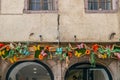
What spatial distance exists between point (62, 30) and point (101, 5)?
1.59m

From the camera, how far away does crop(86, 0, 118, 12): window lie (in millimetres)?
14367

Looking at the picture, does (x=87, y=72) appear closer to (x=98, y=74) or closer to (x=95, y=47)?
(x=98, y=74)

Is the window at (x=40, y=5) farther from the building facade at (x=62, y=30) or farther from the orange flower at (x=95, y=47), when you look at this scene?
the orange flower at (x=95, y=47)

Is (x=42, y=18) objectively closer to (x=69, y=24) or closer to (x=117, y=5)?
(x=69, y=24)

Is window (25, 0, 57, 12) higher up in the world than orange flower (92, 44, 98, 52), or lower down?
higher up

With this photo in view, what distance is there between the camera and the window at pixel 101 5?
14.4m

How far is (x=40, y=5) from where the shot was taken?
1445 centimetres

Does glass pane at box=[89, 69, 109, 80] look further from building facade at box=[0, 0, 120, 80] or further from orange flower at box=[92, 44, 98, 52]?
orange flower at box=[92, 44, 98, 52]

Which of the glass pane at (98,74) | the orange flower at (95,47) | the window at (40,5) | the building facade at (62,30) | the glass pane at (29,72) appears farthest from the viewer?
the window at (40,5)

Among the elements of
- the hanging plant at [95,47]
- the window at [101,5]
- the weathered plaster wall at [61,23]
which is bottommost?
the hanging plant at [95,47]

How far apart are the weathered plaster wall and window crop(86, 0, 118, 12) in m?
0.21

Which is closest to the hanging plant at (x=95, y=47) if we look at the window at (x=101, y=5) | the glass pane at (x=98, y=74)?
the glass pane at (x=98, y=74)

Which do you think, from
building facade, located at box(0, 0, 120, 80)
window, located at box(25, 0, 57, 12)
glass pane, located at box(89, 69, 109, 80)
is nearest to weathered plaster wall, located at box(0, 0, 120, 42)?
building facade, located at box(0, 0, 120, 80)

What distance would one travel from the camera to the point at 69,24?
46.4 ft
